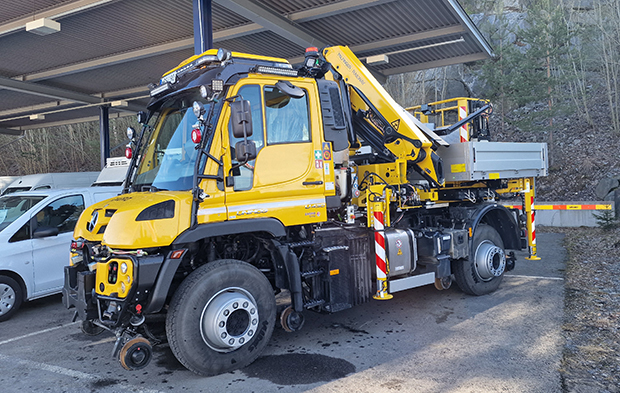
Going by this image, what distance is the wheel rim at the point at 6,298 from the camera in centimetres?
678

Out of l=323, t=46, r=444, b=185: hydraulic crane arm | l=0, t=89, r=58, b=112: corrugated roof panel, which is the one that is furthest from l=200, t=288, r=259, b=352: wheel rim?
l=0, t=89, r=58, b=112: corrugated roof panel

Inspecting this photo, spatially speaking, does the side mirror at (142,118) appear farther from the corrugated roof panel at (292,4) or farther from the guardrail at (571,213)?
the guardrail at (571,213)

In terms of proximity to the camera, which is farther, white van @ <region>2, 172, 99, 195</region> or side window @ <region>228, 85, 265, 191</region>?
white van @ <region>2, 172, 99, 195</region>

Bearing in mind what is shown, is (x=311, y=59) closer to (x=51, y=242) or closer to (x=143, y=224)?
(x=143, y=224)

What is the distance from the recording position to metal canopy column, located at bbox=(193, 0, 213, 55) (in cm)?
859

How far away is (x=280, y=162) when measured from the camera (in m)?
4.91

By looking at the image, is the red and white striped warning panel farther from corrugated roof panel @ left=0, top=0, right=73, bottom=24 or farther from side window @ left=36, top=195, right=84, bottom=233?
corrugated roof panel @ left=0, top=0, right=73, bottom=24

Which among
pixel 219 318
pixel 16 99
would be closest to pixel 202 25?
pixel 219 318

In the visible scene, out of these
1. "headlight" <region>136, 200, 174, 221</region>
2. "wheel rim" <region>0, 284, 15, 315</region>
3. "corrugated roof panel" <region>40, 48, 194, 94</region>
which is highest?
"corrugated roof panel" <region>40, 48, 194, 94</region>

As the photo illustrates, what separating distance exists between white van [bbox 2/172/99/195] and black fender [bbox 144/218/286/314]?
34.0 ft

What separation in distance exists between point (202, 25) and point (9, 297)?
553 cm

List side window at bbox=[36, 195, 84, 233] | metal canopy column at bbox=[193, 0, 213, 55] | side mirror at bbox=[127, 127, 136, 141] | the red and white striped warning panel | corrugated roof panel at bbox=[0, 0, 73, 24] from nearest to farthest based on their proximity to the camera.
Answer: side mirror at bbox=[127, 127, 136, 141] < side window at bbox=[36, 195, 84, 233] < metal canopy column at bbox=[193, 0, 213, 55] < corrugated roof panel at bbox=[0, 0, 73, 24] < the red and white striped warning panel

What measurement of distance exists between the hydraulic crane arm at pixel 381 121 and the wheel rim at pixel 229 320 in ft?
10.4

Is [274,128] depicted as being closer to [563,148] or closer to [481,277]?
[481,277]
